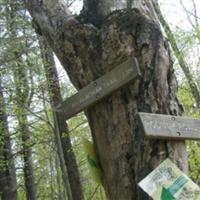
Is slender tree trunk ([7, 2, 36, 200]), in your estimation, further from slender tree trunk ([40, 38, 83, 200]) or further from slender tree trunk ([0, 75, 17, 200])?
slender tree trunk ([40, 38, 83, 200])

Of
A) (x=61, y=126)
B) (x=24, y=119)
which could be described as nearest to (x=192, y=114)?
(x=61, y=126)

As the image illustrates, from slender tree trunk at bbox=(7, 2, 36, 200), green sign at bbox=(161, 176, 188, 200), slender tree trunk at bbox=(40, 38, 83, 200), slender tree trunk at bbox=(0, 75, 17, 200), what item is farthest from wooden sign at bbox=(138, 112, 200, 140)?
slender tree trunk at bbox=(0, 75, 17, 200)

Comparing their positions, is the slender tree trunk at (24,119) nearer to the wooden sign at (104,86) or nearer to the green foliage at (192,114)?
the green foliage at (192,114)

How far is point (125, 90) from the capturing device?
2.18m

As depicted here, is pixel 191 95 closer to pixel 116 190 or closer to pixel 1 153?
pixel 1 153

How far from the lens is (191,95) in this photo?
11.4 metres

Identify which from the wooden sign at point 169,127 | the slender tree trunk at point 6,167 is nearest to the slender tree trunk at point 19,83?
the slender tree trunk at point 6,167

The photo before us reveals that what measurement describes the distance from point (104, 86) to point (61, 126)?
6456 millimetres

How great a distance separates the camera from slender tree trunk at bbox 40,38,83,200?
801cm

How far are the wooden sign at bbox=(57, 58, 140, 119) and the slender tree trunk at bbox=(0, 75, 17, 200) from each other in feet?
23.3

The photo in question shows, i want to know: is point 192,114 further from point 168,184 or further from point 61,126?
Result: point 168,184

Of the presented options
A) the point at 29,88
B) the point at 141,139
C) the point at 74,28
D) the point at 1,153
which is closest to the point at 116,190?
the point at 141,139

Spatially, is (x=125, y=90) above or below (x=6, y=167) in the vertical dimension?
below

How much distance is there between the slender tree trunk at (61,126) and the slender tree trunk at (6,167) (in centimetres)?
129
